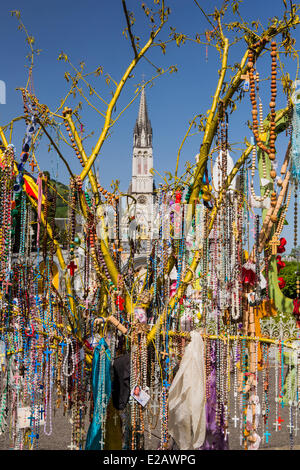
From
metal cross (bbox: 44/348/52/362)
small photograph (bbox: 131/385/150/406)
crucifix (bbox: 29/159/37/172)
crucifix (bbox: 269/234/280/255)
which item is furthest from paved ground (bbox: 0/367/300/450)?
crucifix (bbox: 29/159/37/172)

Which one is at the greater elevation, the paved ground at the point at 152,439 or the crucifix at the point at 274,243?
the crucifix at the point at 274,243

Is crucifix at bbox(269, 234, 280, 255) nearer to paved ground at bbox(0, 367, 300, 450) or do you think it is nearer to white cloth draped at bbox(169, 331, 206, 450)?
white cloth draped at bbox(169, 331, 206, 450)

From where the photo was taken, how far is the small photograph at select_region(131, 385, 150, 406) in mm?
3152

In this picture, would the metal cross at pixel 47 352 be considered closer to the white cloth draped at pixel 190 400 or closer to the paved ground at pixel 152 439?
the white cloth draped at pixel 190 400

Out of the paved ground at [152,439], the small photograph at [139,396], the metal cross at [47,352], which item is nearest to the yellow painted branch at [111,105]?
the metal cross at [47,352]

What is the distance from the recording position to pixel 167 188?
11.5 ft

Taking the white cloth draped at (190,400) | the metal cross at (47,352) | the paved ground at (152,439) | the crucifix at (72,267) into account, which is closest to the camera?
the white cloth draped at (190,400)

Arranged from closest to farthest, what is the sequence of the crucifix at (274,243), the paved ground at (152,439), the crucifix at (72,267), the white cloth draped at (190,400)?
the white cloth draped at (190,400), the crucifix at (274,243), the crucifix at (72,267), the paved ground at (152,439)

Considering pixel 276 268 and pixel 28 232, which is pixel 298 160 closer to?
pixel 276 268

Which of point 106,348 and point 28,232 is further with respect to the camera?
point 28,232

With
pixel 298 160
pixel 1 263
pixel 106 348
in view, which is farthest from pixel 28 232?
pixel 298 160

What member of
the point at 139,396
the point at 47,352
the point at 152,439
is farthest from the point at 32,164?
the point at 152,439

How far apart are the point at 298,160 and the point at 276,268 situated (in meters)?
0.87

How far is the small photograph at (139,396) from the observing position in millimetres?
3152
